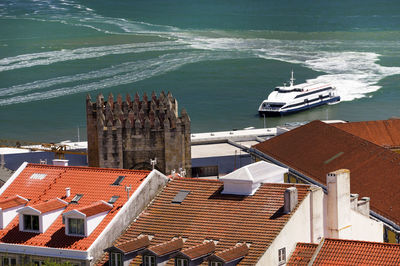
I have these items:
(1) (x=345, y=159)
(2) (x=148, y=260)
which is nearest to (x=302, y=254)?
(2) (x=148, y=260)

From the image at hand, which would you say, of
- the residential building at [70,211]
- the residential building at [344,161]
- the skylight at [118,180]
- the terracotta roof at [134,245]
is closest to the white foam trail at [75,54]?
the residential building at [344,161]

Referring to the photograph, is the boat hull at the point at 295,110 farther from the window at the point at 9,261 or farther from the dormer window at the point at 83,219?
the window at the point at 9,261

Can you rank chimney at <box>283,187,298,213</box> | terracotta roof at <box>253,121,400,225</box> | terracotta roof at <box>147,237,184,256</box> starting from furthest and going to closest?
terracotta roof at <box>253,121,400,225</box>, chimney at <box>283,187,298,213</box>, terracotta roof at <box>147,237,184,256</box>

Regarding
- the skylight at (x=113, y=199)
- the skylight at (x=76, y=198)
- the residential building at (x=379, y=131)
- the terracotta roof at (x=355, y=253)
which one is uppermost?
the skylight at (x=113, y=199)

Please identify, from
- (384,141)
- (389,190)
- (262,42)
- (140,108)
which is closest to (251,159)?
(384,141)

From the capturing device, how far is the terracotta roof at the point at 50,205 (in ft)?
148

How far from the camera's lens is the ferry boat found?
150 meters

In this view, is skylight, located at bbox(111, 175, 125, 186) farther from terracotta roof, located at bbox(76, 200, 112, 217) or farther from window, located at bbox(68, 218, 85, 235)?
window, located at bbox(68, 218, 85, 235)

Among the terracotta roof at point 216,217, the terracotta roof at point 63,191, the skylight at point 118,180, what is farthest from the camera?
the skylight at point 118,180

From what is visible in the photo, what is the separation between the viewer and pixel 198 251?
41.1 m

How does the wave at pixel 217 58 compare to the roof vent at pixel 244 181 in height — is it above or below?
below

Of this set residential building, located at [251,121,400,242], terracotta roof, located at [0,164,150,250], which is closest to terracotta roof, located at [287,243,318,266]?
terracotta roof, located at [0,164,150,250]

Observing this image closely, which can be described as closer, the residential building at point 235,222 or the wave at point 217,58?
the residential building at point 235,222

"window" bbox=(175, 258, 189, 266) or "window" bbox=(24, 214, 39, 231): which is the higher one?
"window" bbox=(24, 214, 39, 231)
